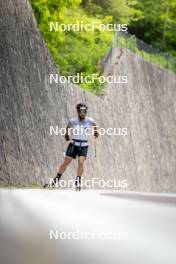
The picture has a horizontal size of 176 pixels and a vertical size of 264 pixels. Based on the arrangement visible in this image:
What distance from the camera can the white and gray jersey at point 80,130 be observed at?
7.98m

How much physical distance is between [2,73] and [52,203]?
5.31 meters

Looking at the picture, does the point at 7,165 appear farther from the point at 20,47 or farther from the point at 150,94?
the point at 150,94

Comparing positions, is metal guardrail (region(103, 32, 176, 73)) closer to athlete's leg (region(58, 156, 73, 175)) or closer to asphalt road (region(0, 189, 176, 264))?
athlete's leg (region(58, 156, 73, 175))

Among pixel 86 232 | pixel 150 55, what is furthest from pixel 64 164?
pixel 150 55

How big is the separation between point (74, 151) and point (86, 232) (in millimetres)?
3823

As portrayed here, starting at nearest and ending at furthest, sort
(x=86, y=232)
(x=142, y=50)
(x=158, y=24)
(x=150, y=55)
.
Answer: (x=86, y=232) → (x=142, y=50) → (x=150, y=55) → (x=158, y=24)

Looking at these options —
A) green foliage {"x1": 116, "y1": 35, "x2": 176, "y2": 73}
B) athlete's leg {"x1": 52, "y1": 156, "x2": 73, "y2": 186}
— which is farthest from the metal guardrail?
athlete's leg {"x1": 52, "y1": 156, "x2": 73, "y2": 186}

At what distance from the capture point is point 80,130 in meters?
8.19

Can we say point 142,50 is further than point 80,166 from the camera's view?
Yes

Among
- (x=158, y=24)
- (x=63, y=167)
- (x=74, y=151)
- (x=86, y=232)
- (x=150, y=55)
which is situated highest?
(x=158, y=24)

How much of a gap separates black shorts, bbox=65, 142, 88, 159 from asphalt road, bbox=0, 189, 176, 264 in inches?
41.2

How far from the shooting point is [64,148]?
866cm

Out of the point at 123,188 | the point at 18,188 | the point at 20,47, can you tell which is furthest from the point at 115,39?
the point at 123,188

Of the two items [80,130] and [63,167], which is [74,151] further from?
[80,130]
